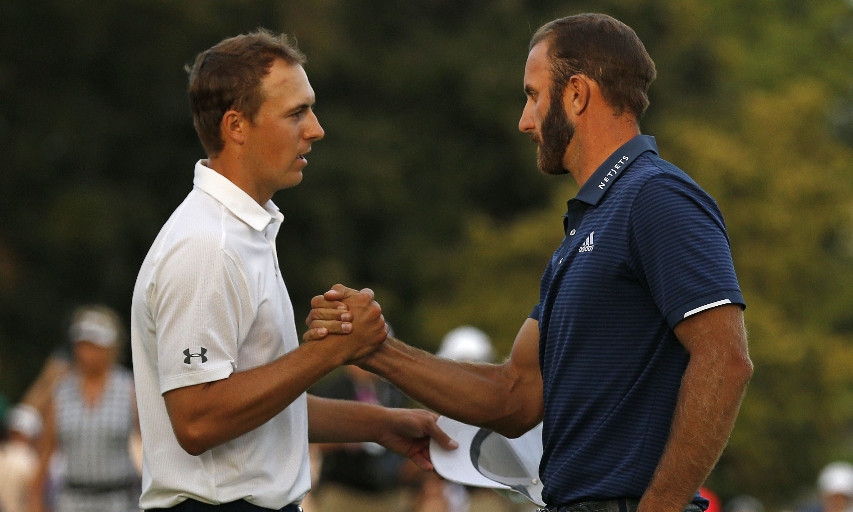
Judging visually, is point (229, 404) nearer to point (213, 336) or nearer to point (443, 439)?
point (213, 336)

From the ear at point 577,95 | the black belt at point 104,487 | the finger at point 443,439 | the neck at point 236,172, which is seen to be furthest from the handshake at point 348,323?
the black belt at point 104,487

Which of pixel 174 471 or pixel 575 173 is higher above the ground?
pixel 575 173

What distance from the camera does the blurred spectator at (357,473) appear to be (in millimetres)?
11203

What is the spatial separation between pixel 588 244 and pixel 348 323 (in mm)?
941

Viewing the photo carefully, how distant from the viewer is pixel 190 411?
14.1 feet

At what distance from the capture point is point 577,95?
182 inches

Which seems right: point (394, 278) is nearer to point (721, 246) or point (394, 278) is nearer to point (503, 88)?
point (503, 88)

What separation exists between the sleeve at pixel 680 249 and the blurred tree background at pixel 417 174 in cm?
1910

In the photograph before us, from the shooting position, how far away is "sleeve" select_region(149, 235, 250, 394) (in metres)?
4.31

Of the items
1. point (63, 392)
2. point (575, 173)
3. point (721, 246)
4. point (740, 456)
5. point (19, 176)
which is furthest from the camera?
point (740, 456)

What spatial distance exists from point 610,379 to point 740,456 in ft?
77.3

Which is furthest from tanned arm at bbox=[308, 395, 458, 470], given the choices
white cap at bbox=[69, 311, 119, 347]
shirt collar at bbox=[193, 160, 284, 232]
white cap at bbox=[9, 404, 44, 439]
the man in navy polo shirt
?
white cap at bbox=[9, 404, 44, 439]

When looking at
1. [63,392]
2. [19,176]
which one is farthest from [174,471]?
[19,176]

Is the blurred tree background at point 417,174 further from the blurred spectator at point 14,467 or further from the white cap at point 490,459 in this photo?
the white cap at point 490,459
